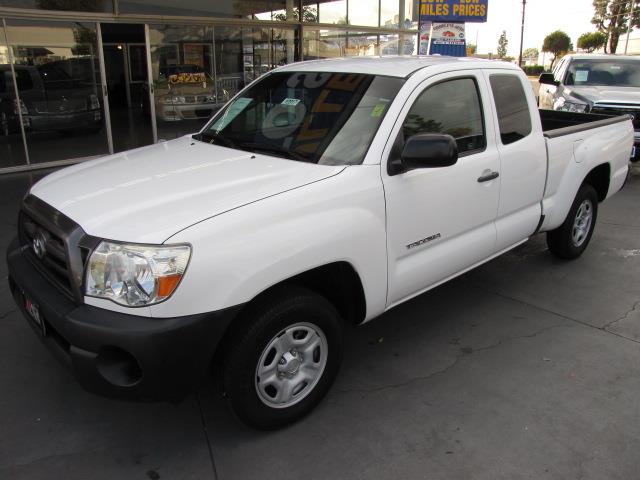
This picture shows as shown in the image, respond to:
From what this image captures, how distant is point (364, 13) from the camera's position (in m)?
13.7

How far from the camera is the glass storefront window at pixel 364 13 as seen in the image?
1345 centimetres

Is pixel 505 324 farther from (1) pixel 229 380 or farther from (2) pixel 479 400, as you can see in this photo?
(1) pixel 229 380

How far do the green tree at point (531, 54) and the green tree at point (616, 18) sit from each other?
2621cm

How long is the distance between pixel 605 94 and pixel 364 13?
6712 millimetres

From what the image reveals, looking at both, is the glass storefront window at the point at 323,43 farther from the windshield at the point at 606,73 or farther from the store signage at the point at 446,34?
the windshield at the point at 606,73

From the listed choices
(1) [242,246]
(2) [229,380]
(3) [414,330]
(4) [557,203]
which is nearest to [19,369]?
(2) [229,380]

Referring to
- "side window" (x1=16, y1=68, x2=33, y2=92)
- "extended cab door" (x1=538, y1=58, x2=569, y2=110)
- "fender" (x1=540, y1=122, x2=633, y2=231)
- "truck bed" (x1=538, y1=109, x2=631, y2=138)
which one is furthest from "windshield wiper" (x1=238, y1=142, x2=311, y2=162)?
"extended cab door" (x1=538, y1=58, x2=569, y2=110)

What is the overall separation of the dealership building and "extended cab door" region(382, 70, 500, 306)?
784 centimetres

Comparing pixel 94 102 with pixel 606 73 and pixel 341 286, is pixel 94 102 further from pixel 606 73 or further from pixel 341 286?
pixel 606 73

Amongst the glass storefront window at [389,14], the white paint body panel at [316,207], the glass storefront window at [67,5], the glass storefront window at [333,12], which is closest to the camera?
the white paint body panel at [316,207]

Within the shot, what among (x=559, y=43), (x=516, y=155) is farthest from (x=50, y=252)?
(x=559, y=43)

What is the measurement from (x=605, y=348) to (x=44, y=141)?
31.8ft

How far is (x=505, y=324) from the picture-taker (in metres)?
4.12

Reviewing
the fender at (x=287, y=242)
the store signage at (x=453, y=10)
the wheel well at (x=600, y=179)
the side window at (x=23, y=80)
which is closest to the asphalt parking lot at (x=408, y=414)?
the fender at (x=287, y=242)
